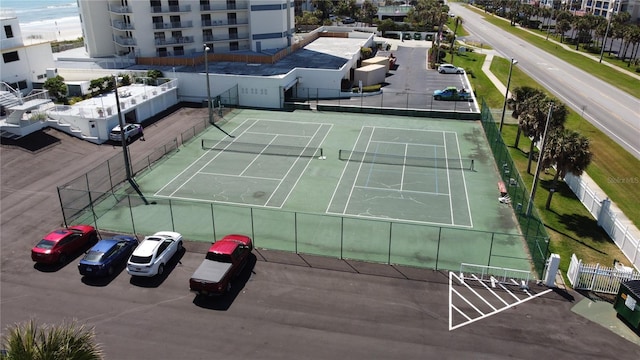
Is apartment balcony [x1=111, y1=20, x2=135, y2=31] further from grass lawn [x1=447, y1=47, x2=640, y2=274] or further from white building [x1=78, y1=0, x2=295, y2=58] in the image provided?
grass lawn [x1=447, y1=47, x2=640, y2=274]

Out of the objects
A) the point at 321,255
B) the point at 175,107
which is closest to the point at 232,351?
the point at 321,255

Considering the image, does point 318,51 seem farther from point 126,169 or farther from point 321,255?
point 321,255

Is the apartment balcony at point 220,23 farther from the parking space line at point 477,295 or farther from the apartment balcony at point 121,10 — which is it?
the parking space line at point 477,295

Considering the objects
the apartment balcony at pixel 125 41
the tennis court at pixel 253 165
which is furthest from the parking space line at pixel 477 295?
the apartment balcony at pixel 125 41

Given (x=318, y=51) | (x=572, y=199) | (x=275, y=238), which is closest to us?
(x=275, y=238)

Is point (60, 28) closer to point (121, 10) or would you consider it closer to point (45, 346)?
point (121, 10)

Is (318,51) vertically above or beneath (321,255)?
above

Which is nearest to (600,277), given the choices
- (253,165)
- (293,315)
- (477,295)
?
(477,295)
